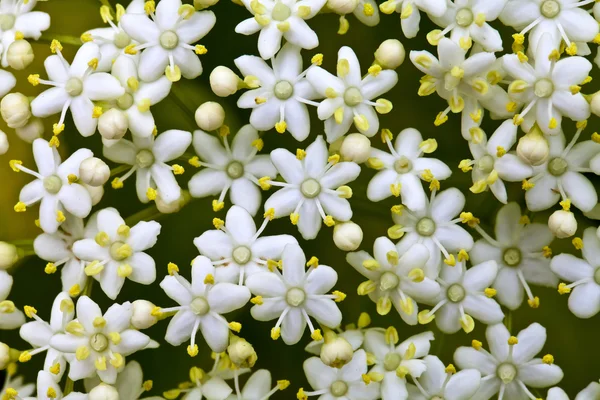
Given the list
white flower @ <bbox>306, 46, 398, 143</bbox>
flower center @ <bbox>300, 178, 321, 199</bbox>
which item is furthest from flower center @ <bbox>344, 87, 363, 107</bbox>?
flower center @ <bbox>300, 178, 321, 199</bbox>

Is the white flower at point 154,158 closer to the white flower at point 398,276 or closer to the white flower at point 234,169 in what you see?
the white flower at point 234,169

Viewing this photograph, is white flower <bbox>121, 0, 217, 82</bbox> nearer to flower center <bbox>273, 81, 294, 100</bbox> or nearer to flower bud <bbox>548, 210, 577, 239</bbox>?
flower center <bbox>273, 81, 294, 100</bbox>

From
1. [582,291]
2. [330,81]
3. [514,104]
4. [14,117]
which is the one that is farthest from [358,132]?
[14,117]

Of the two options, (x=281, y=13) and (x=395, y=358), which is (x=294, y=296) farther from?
(x=281, y=13)

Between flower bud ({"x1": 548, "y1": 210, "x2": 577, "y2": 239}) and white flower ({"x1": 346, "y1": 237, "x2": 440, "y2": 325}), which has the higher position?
flower bud ({"x1": 548, "y1": 210, "x2": 577, "y2": 239})

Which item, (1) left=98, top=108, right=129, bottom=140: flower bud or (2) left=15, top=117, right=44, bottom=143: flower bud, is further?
(2) left=15, top=117, right=44, bottom=143: flower bud

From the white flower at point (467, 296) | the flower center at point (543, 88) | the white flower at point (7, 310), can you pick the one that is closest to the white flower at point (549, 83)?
the flower center at point (543, 88)
